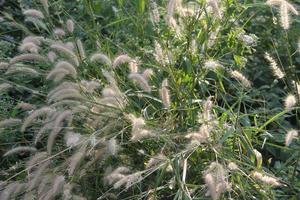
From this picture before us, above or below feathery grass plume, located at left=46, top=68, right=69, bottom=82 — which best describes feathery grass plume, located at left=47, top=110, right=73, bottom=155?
below

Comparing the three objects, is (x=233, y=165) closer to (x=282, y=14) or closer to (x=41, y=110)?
(x=282, y=14)

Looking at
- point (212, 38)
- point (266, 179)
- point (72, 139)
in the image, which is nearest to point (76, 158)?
point (72, 139)

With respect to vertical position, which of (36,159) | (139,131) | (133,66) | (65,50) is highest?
(65,50)

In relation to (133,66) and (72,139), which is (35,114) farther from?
(133,66)

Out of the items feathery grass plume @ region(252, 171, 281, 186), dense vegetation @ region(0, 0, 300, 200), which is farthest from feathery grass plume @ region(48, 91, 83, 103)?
feathery grass plume @ region(252, 171, 281, 186)

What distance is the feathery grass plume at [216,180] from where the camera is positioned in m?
2.39

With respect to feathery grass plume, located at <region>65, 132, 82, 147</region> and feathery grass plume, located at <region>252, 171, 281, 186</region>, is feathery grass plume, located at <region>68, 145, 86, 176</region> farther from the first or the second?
feathery grass plume, located at <region>252, 171, 281, 186</region>

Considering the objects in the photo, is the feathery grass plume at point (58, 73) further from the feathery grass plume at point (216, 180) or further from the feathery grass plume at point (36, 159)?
the feathery grass plume at point (216, 180)

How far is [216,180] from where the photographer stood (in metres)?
2.50

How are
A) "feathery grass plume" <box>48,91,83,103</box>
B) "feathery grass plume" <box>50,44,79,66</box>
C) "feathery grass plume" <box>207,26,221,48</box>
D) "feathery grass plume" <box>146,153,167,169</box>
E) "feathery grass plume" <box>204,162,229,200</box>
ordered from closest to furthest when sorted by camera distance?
"feathery grass plume" <box>204,162,229,200</box>, "feathery grass plume" <box>146,153,167,169</box>, "feathery grass plume" <box>48,91,83,103</box>, "feathery grass plume" <box>50,44,79,66</box>, "feathery grass plume" <box>207,26,221,48</box>

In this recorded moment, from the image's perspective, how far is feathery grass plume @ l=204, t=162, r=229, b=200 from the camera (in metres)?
2.39

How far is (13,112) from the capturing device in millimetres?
3400

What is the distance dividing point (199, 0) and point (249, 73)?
2.85 ft

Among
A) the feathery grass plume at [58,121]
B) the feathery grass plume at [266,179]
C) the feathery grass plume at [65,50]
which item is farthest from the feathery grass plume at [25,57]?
the feathery grass plume at [266,179]
